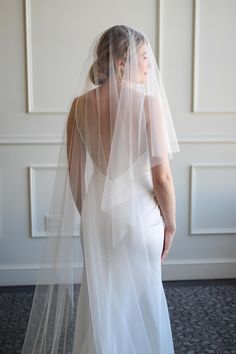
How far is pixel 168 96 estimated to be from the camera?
9.17 ft

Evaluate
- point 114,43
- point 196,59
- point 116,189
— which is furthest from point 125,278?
point 196,59

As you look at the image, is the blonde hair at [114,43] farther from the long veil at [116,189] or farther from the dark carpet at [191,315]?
the dark carpet at [191,315]

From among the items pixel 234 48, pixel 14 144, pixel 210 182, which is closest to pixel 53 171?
pixel 14 144

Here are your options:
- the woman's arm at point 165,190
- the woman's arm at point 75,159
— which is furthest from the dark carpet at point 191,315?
the woman's arm at point 75,159

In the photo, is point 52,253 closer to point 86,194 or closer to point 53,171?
point 86,194

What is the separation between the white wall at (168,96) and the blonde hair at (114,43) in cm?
127

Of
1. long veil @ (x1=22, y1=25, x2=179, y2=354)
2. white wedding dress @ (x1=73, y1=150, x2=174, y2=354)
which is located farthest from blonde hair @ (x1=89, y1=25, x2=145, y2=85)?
white wedding dress @ (x1=73, y1=150, x2=174, y2=354)

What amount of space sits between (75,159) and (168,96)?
1.37m

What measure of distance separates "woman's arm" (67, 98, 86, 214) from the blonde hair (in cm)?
17

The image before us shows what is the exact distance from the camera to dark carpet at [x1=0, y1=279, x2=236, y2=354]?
214 centimetres

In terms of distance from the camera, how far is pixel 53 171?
2814 mm

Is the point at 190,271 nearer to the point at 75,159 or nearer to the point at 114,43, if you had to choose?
the point at 75,159

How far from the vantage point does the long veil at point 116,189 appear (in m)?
1.44

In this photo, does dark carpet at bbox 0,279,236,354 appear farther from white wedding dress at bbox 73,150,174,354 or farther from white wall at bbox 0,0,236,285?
white wedding dress at bbox 73,150,174,354
